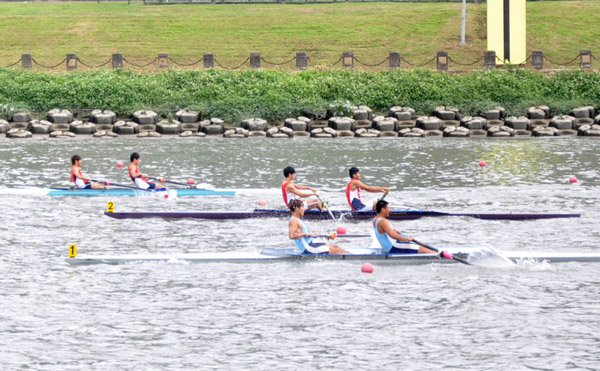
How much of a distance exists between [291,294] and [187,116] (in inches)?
956

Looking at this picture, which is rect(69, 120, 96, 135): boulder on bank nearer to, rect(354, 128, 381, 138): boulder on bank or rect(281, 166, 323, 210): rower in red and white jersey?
rect(354, 128, 381, 138): boulder on bank

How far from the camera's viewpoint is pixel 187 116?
40.7 m

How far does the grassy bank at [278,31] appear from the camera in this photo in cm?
5022

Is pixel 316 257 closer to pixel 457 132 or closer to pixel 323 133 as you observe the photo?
pixel 323 133

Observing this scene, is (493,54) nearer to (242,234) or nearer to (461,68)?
(461,68)

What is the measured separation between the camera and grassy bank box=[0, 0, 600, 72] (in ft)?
165

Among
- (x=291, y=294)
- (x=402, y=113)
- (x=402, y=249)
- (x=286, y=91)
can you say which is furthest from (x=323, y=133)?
(x=291, y=294)

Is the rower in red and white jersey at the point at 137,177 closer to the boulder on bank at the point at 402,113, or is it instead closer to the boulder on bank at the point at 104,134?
the boulder on bank at the point at 104,134

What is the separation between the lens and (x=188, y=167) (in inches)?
1249

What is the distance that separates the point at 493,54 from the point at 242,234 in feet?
92.3

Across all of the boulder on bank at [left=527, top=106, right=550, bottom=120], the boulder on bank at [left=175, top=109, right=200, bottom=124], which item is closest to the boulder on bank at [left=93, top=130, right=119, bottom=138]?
the boulder on bank at [left=175, top=109, right=200, bottom=124]

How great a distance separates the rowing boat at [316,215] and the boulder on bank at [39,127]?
1672cm

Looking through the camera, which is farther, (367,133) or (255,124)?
(255,124)

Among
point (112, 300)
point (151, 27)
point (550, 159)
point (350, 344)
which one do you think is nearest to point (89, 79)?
point (151, 27)
